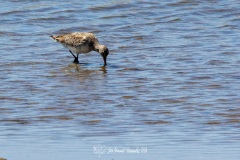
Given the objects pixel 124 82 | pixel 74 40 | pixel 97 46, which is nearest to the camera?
pixel 124 82

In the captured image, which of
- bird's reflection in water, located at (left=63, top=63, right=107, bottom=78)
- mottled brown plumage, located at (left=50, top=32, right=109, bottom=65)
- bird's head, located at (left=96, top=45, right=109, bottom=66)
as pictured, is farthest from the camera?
mottled brown plumage, located at (left=50, top=32, right=109, bottom=65)

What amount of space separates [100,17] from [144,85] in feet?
23.9

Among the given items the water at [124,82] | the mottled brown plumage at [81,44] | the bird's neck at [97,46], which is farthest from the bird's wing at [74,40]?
the water at [124,82]

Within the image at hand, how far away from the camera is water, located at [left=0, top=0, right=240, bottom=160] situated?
8367mm

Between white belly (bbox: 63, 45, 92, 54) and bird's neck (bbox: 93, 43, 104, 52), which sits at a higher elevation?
bird's neck (bbox: 93, 43, 104, 52)

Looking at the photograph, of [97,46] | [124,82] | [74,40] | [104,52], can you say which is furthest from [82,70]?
[124,82]

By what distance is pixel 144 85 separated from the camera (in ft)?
39.1

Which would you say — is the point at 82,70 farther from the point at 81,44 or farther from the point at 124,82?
the point at 124,82

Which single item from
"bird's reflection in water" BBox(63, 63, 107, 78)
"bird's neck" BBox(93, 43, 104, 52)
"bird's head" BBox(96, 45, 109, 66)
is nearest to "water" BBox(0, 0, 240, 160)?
"bird's reflection in water" BBox(63, 63, 107, 78)

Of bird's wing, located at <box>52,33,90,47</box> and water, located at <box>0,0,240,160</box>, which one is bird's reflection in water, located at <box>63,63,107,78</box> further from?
bird's wing, located at <box>52,33,90,47</box>

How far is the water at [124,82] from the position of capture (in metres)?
8.37

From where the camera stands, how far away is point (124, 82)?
12266 mm

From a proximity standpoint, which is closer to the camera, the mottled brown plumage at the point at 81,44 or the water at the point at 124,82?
the water at the point at 124,82

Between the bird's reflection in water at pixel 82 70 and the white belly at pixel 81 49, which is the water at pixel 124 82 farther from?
the white belly at pixel 81 49
